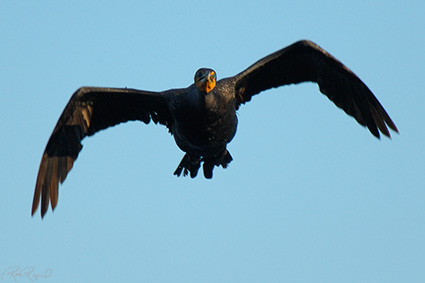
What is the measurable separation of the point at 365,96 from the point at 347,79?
370 millimetres

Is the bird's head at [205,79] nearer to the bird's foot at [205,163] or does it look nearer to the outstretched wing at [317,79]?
the outstretched wing at [317,79]

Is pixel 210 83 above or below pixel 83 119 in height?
below

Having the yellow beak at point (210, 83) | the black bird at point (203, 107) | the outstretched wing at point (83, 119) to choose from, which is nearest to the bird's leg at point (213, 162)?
the black bird at point (203, 107)

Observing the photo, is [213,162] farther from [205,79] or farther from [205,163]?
[205,79]

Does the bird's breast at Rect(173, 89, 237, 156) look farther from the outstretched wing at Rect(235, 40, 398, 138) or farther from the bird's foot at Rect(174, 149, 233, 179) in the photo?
the outstretched wing at Rect(235, 40, 398, 138)

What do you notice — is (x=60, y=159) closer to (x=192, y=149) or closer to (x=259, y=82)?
(x=192, y=149)

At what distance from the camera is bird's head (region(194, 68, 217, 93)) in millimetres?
12195

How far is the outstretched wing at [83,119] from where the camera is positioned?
512 inches

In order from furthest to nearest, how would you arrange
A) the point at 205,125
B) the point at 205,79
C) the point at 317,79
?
1. the point at 317,79
2. the point at 205,125
3. the point at 205,79

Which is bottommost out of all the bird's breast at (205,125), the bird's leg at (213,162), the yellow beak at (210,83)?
the bird's leg at (213,162)

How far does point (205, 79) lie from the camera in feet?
40.0

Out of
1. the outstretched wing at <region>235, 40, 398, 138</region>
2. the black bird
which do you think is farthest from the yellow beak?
the outstretched wing at <region>235, 40, 398, 138</region>

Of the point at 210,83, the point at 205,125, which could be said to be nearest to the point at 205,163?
the point at 205,125

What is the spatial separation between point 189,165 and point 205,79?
2.06 meters
